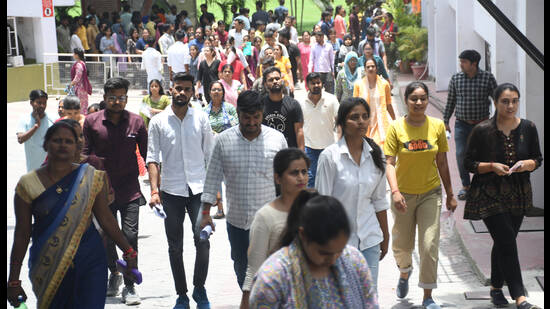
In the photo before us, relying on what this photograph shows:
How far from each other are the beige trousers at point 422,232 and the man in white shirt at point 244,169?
123cm

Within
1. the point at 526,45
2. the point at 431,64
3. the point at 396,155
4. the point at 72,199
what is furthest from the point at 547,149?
the point at 431,64

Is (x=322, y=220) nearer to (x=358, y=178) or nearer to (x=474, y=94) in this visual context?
(x=358, y=178)

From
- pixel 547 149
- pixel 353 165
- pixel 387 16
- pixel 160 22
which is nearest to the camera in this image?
pixel 353 165

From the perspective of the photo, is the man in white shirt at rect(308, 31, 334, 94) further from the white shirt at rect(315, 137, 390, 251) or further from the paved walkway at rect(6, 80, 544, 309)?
the white shirt at rect(315, 137, 390, 251)

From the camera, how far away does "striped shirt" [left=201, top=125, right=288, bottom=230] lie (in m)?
6.52

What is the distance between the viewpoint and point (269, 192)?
6590mm

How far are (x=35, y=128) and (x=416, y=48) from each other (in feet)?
56.6

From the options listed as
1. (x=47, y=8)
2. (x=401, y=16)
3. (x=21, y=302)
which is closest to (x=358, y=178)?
(x=21, y=302)

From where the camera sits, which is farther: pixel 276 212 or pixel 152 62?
pixel 152 62

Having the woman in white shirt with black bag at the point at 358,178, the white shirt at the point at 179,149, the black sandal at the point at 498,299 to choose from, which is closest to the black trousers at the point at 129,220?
the white shirt at the point at 179,149

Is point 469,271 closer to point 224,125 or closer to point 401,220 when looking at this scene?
point 401,220

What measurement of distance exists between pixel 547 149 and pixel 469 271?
1247 millimetres

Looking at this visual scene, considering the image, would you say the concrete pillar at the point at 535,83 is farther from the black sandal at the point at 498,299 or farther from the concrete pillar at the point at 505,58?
the black sandal at the point at 498,299

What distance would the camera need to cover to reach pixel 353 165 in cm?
616
